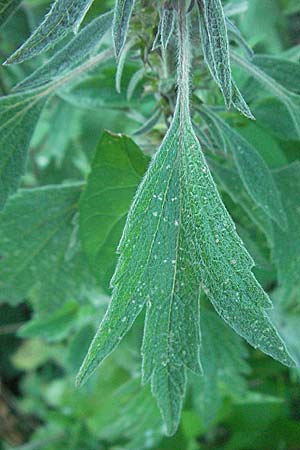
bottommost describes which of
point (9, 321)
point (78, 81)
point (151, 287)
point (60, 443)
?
point (60, 443)

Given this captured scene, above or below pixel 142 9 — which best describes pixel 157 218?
below

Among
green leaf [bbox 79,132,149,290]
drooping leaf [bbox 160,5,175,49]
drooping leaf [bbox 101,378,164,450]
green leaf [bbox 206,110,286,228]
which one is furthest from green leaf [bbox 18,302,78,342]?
drooping leaf [bbox 160,5,175,49]

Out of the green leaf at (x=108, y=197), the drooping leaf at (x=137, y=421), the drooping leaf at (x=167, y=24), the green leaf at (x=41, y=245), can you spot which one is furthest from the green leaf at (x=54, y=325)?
the drooping leaf at (x=167, y=24)

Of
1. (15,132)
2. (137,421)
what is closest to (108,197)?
(15,132)

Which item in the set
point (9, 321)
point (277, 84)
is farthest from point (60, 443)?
point (277, 84)

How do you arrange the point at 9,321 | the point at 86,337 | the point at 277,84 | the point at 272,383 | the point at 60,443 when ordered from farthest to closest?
the point at 9,321 < the point at 60,443 < the point at 272,383 < the point at 86,337 < the point at 277,84

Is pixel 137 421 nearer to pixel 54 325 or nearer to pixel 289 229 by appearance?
pixel 54 325

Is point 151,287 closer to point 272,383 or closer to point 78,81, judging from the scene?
point 78,81
